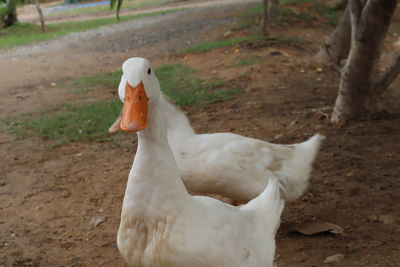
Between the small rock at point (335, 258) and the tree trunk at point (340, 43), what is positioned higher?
the small rock at point (335, 258)

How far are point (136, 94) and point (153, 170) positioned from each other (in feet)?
1.20

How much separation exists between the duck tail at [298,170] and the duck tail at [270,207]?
2.38 ft

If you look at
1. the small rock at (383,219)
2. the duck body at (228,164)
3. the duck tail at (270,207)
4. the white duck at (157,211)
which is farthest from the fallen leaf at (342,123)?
the white duck at (157,211)

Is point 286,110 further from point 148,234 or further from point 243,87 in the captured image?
point 148,234

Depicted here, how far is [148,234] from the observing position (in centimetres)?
227

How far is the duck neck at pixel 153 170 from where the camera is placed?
2.23 meters

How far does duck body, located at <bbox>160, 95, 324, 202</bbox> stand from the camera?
350cm

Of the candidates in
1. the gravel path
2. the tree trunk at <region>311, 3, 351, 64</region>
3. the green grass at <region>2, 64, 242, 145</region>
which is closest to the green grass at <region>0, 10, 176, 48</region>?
the gravel path

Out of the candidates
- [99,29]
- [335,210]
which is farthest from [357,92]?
[99,29]

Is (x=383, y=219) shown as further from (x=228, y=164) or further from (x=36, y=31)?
(x=36, y=31)

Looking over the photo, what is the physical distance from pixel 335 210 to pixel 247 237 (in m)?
1.59

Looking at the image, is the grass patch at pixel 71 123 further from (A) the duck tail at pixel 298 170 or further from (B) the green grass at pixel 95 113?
(A) the duck tail at pixel 298 170

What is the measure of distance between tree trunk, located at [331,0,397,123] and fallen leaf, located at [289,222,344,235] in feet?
6.96

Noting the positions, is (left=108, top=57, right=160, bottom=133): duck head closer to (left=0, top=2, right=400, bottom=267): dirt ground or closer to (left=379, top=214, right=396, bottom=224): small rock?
(left=0, top=2, right=400, bottom=267): dirt ground
